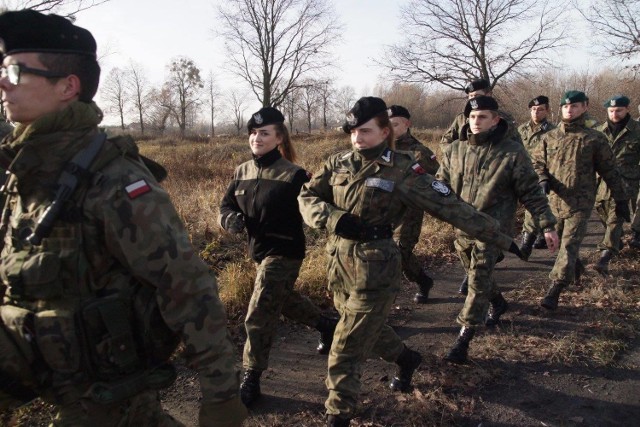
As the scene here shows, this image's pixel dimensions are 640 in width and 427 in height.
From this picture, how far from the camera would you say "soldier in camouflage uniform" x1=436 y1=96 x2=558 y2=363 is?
151 inches

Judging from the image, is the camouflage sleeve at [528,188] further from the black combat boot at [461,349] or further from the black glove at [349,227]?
the black glove at [349,227]

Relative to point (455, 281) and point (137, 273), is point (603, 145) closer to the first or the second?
point (455, 281)

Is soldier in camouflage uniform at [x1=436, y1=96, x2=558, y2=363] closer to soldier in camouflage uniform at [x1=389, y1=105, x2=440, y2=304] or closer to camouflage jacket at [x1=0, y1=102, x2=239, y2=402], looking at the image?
soldier in camouflage uniform at [x1=389, y1=105, x2=440, y2=304]

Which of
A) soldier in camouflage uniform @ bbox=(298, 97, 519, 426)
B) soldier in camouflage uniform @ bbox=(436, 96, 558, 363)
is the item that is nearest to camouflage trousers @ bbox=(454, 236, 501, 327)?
soldier in camouflage uniform @ bbox=(436, 96, 558, 363)

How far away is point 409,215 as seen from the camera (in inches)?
214

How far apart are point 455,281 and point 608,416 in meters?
2.85

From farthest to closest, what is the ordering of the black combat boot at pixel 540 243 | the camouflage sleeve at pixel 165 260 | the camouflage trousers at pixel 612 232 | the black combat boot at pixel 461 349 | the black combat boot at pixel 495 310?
1. the black combat boot at pixel 540 243
2. the camouflage trousers at pixel 612 232
3. the black combat boot at pixel 495 310
4. the black combat boot at pixel 461 349
5. the camouflage sleeve at pixel 165 260

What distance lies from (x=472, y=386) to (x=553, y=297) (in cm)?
191

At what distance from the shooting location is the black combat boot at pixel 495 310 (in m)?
4.54

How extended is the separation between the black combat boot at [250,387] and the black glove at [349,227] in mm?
1301

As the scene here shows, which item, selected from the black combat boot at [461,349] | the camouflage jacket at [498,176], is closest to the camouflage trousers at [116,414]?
the black combat boot at [461,349]

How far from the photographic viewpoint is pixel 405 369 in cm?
336

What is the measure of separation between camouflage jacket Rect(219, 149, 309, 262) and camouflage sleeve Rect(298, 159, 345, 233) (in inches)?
8.5

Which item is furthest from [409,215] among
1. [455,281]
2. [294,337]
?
[294,337]
